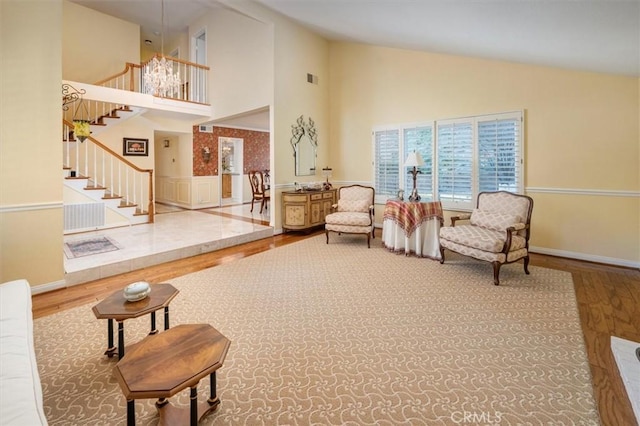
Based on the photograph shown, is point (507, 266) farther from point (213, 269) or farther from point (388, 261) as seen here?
point (213, 269)

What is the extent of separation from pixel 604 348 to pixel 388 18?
4022 millimetres

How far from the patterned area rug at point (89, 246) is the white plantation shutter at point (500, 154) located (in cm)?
587

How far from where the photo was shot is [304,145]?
21.8 ft

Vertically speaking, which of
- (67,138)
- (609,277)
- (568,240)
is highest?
(67,138)

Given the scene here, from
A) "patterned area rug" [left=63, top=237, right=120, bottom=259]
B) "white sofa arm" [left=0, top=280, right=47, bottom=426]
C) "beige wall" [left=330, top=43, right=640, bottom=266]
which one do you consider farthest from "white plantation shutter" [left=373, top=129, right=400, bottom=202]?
"white sofa arm" [left=0, top=280, right=47, bottom=426]

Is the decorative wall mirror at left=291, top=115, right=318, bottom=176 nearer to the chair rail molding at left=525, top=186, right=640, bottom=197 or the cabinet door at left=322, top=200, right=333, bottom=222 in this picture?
the cabinet door at left=322, top=200, right=333, bottom=222

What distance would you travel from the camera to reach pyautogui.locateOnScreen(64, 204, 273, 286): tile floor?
383 centimetres

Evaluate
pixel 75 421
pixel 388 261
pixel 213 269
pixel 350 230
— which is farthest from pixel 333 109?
pixel 75 421

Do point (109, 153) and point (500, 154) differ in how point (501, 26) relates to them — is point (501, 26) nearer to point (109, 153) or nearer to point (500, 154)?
point (500, 154)

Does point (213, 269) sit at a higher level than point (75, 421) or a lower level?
higher

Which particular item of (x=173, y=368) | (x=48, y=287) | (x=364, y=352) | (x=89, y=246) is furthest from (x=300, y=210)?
(x=173, y=368)

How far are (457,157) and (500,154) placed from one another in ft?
2.15

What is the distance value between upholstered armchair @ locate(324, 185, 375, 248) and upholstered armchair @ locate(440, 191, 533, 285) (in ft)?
4.46

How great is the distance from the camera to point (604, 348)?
229 cm
